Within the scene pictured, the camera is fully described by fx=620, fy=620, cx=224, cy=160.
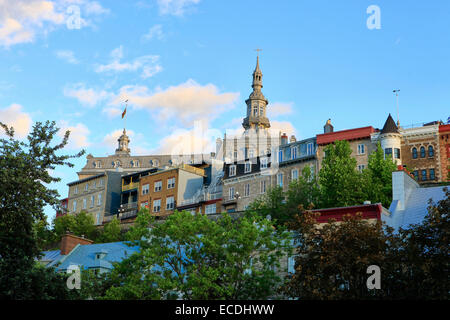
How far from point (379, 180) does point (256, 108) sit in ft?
208

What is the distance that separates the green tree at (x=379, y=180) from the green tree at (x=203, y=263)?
19722 mm

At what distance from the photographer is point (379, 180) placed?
185ft

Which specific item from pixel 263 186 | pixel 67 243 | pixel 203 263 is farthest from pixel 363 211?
pixel 263 186

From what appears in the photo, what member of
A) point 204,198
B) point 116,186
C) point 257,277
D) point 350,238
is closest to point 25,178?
point 257,277

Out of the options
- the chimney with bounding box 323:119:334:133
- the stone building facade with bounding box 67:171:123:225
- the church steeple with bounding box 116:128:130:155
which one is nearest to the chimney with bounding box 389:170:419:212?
the chimney with bounding box 323:119:334:133

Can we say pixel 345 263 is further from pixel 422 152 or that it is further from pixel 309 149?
pixel 309 149

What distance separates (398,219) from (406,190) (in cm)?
325

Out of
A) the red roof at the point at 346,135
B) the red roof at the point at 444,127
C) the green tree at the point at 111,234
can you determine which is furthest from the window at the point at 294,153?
the green tree at the point at 111,234

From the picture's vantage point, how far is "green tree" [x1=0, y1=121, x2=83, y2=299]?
29.7 meters

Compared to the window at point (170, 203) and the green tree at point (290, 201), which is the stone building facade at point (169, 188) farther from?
the green tree at point (290, 201)

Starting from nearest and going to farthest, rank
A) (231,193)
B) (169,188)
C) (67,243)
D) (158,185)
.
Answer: (67,243) < (231,193) < (169,188) < (158,185)

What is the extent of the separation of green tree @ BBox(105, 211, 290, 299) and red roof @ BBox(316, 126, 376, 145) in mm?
37506
